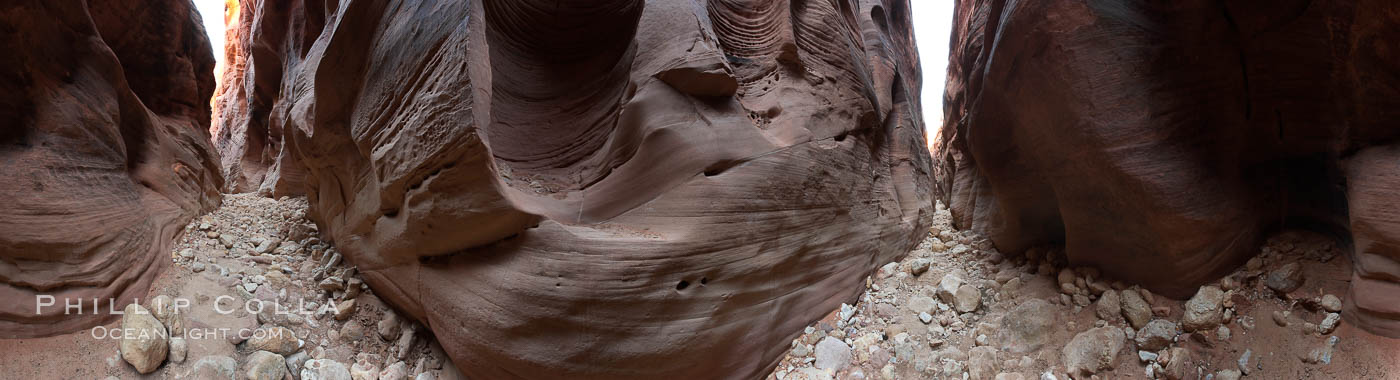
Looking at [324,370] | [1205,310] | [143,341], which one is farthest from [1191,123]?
[143,341]

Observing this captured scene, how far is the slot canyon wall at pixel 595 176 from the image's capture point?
2.03 metres

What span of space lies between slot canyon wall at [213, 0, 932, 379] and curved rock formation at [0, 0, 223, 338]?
833 millimetres

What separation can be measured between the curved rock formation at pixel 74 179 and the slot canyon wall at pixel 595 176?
83cm

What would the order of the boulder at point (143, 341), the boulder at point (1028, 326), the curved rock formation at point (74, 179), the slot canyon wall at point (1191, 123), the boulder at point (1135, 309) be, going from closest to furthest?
the boulder at point (143, 341) < the curved rock formation at point (74, 179) < the slot canyon wall at point (1191, 123) < the boulder at point (1135, 309) < the boulder at point (1028, 326)

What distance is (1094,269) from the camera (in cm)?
297

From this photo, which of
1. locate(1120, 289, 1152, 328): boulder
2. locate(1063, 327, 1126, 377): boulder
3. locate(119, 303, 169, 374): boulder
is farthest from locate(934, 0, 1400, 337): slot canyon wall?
locate(119, 303, 169, 374): boulder

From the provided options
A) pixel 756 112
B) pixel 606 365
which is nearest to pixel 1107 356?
pixel 756 112

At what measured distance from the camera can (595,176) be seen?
98.8 inches

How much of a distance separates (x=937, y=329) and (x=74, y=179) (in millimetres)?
4461

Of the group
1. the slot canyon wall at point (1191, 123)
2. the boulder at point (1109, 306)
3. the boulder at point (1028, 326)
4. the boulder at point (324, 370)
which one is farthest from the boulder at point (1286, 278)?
the boulder at point (324, 370)

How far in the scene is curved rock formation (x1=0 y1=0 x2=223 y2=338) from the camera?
7.06ft

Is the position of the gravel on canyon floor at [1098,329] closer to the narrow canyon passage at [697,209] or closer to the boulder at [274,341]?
the narrow canyon passage at [697,209]

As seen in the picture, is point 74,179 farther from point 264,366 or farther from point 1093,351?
point 1093,351

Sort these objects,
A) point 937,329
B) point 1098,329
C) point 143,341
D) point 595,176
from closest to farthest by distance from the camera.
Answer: point 143,341
point 595,176
point 1098,329
point 937,329
